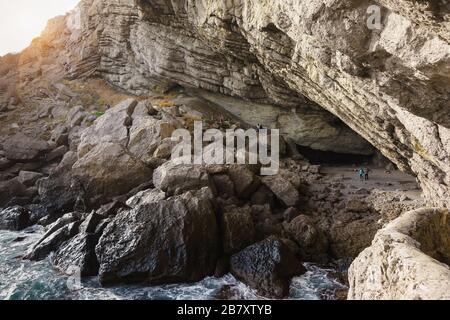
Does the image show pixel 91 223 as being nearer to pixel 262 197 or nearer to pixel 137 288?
pixel 137 288

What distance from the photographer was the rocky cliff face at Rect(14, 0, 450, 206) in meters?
8.55

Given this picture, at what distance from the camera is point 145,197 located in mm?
22391

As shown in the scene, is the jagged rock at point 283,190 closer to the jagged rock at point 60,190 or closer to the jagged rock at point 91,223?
the jagged rock at point 91,223

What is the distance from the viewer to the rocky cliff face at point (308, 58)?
8555mm

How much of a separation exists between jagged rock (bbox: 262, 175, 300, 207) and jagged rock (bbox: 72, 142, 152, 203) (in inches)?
325

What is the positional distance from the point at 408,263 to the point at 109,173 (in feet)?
70.8

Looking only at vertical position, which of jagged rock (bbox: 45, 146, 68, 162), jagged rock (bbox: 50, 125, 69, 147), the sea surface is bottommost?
the sea surface

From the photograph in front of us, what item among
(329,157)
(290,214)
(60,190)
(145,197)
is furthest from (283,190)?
(60,190)

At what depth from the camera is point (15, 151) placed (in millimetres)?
32844

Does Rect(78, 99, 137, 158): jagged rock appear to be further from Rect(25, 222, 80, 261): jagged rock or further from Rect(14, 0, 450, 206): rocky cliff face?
Rect(25, 222, 80, 261): jagged rock

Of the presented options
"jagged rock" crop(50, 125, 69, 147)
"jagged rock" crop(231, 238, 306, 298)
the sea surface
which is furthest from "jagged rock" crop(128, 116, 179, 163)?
"jagged rock" crop(231, 238, 306, 298)

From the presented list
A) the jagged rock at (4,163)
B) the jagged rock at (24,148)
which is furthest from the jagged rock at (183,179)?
the jagged rock at (4,163)

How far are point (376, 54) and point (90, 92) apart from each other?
40.1 meters
